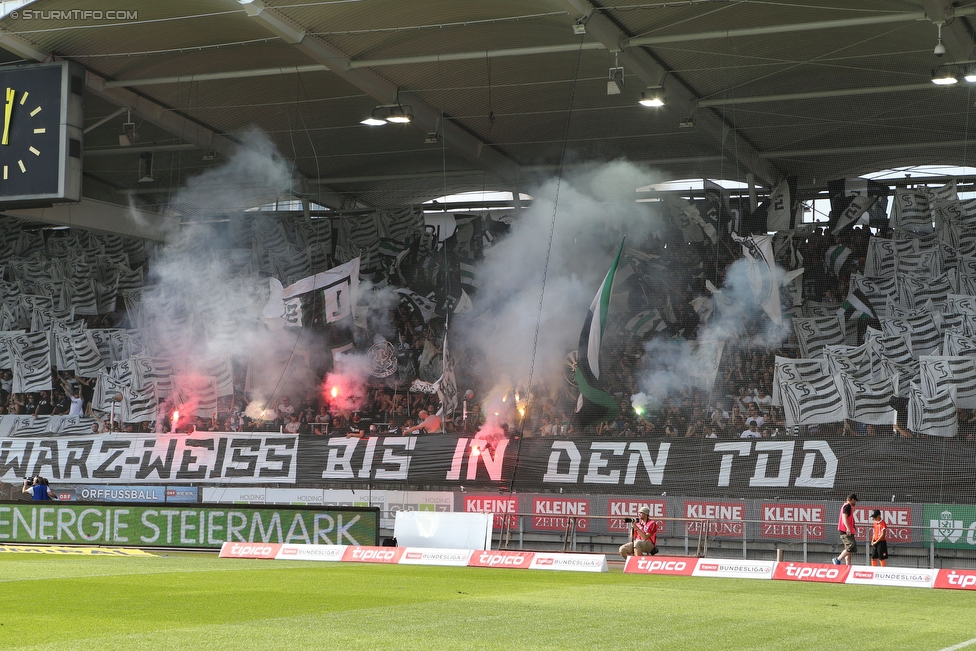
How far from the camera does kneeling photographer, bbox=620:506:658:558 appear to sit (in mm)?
18422

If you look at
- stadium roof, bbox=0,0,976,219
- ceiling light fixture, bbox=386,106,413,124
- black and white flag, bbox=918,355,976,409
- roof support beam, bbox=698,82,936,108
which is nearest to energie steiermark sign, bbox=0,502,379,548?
ceiling light fixture, bbox=386,106,413,124

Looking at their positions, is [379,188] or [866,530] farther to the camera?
[379,188]

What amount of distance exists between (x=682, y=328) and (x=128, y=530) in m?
12.1

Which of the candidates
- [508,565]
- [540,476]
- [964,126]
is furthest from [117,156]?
[964,126]

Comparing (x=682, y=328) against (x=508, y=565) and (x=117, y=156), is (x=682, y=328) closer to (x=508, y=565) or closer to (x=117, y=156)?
(x=508, y=565)

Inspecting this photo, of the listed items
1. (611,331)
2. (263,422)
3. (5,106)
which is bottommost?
(263,422)

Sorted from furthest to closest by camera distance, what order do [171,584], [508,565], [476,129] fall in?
[476,129]
[508,565]
[171,584]

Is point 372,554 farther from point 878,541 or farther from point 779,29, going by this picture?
point 779,29

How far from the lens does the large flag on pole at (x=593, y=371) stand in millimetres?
23938

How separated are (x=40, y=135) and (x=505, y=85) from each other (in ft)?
31.4

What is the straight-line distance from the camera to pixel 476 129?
28.4 metres

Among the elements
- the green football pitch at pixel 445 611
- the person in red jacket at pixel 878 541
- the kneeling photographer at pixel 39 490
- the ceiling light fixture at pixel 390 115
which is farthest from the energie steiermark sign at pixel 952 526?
the kneeling photographer at pixel 39 490

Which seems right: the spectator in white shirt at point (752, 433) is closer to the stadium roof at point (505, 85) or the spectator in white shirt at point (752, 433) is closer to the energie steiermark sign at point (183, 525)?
the stadium roof at point (505, 85)

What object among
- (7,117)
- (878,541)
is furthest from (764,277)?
(7,117)
